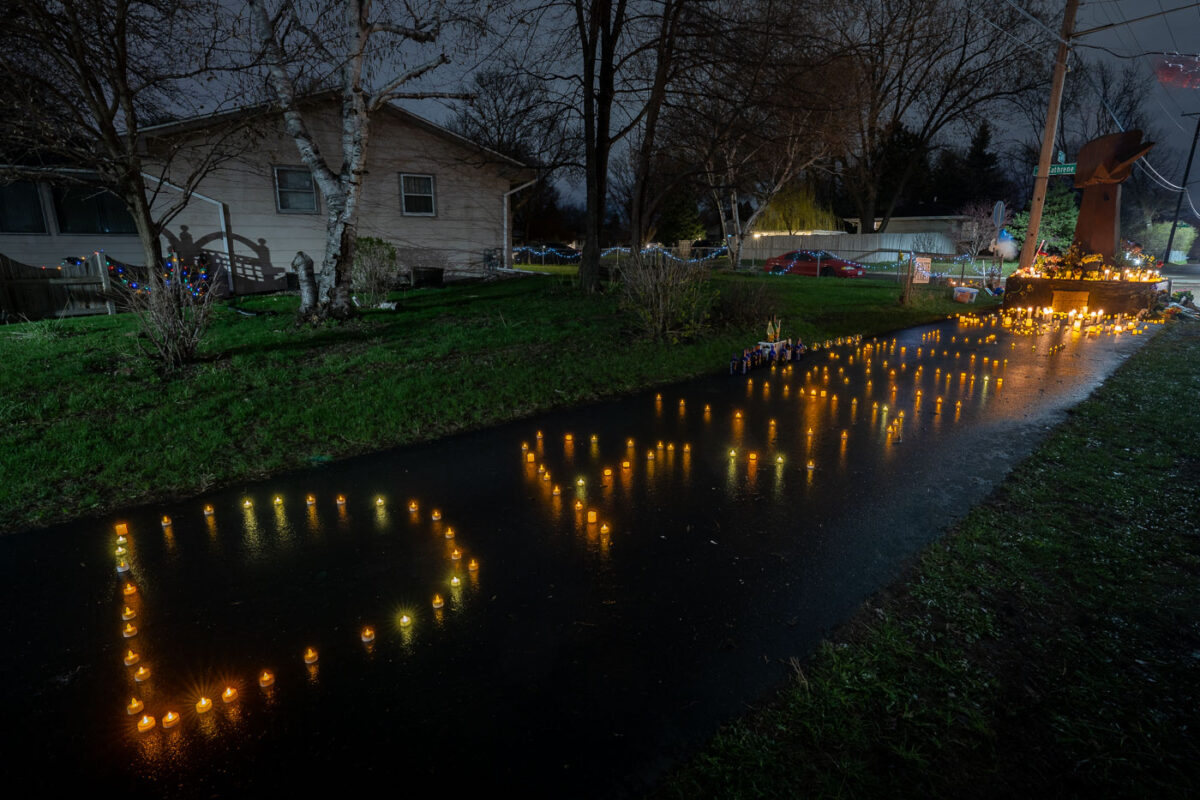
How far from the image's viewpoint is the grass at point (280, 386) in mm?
5152

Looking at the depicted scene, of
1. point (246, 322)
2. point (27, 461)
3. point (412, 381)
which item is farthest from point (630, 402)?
point (246, 322)

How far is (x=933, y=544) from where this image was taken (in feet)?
13.0

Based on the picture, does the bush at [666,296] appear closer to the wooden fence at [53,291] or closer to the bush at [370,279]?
the bush at [370,279]

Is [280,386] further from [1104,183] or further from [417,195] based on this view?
[1104,183]

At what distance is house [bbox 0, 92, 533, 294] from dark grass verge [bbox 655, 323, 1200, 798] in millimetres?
16763

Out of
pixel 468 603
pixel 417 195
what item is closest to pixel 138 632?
pixel 468 603

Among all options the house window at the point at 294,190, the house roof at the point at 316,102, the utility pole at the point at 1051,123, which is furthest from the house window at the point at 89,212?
the utility pole at the point at 1051,123

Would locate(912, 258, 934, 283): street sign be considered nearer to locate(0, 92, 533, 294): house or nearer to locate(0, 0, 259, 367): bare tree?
locate(0, 92, 533, 294): house

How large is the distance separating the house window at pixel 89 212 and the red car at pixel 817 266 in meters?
25.4

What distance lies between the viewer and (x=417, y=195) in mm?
19438

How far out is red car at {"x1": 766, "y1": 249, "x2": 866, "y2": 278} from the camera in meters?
28.9

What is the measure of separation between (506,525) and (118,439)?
3971mm

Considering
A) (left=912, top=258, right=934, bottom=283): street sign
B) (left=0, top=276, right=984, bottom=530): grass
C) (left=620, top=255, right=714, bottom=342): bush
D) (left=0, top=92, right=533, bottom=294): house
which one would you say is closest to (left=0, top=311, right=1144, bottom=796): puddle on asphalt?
(left=0, top=276, right=984, bottom=530): grass

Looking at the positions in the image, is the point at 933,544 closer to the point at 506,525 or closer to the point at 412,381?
the point at 506,525
